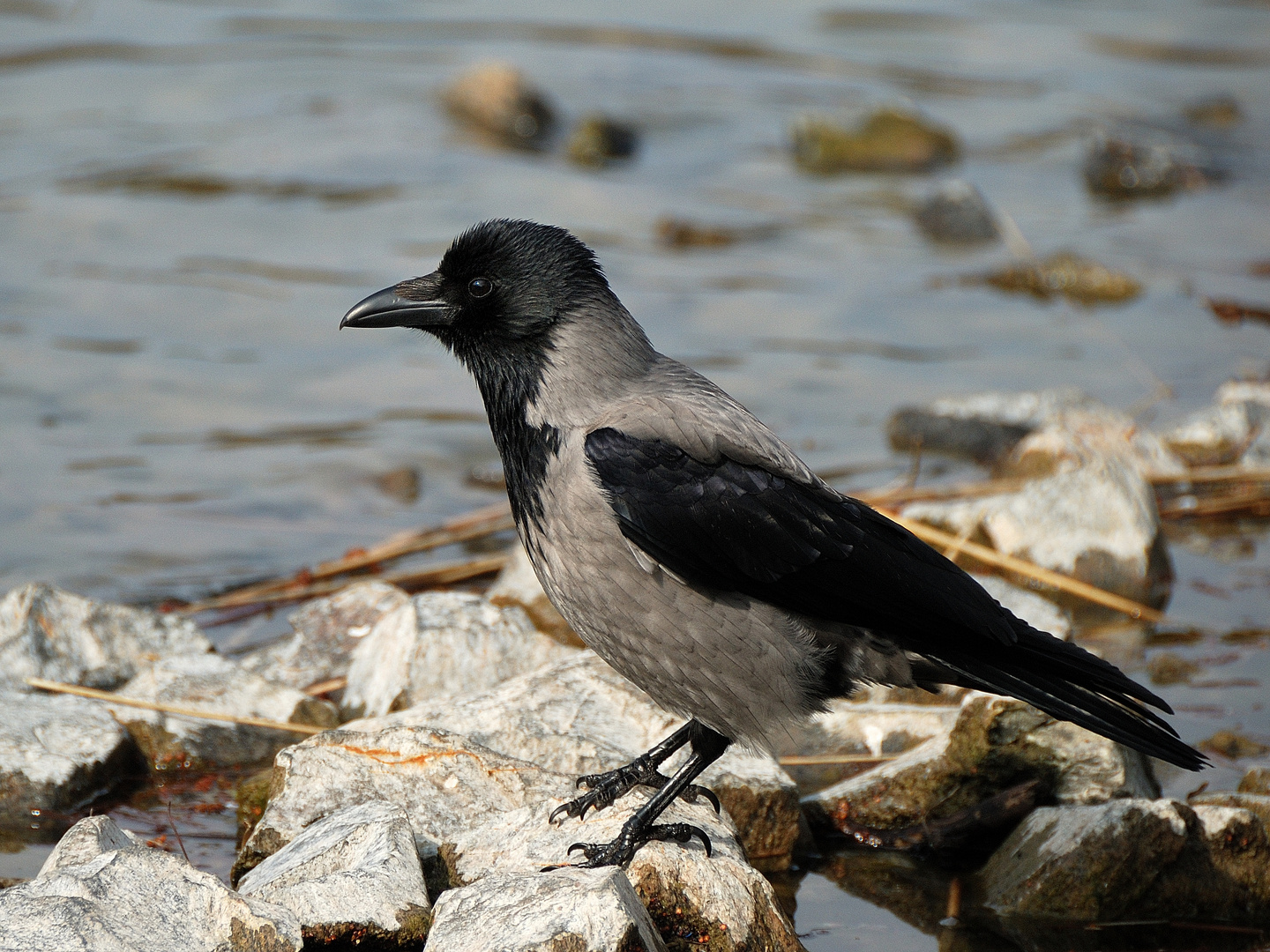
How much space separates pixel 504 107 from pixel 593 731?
913 cm

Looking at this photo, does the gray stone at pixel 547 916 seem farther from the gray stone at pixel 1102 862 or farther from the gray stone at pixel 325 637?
the gray stone at pixel 325 637

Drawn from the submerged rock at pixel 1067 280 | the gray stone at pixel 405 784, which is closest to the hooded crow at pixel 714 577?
the gray stone at pixel 405 784

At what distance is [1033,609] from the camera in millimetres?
4691

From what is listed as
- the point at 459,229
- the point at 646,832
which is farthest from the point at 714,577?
the point at 459,229

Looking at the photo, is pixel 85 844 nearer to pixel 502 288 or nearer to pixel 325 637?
pixel 502 288

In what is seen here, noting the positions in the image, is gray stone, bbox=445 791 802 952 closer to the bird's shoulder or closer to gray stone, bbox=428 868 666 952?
gray stone, bbox=428 868 666 952

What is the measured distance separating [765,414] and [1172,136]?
23.4 feet

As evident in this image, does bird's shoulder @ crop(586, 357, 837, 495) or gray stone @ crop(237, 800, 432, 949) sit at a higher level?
bird's shoulder @ crop(586, 357, 837, 495)

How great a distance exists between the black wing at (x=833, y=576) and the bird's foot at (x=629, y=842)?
566 millimetres

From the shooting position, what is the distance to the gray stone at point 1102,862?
345 centimetres

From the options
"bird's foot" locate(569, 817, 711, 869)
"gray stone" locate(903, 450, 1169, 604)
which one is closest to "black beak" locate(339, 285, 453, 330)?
"bird's foot" locate(569, 817, 711, 869)

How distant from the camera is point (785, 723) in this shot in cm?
343

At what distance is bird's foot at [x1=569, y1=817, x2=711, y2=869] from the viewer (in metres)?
3.29

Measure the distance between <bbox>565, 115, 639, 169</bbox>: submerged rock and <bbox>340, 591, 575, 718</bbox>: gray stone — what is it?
783 centimetres
